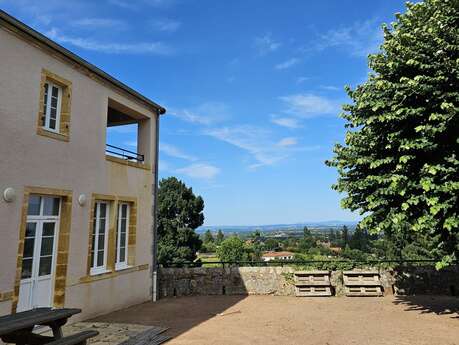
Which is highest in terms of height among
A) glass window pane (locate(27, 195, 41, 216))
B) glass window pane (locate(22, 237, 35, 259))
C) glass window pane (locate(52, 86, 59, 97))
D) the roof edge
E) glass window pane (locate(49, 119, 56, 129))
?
the roof edge

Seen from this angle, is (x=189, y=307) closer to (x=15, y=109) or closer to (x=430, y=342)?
(x=430, y=342)

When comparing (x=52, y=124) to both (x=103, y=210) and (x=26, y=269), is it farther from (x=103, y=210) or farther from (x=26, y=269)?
(x=26, y=269)

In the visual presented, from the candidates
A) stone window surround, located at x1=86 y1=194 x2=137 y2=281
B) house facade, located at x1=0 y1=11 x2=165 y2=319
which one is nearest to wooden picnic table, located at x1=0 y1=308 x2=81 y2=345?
house facade, located at x1=0 y1=11 x2=165 y2=319

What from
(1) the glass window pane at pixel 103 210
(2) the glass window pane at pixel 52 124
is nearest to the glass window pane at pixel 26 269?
(1) the glass window pane at pixel 103 210

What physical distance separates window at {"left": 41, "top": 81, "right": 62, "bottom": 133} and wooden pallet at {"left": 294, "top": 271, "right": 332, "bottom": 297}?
7.92m

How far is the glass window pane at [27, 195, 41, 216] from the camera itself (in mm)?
6492

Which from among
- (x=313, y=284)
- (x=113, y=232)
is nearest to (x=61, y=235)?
(x=113, y=232)

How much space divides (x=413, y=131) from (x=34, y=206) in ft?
24.9

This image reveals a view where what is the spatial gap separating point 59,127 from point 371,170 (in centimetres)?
680

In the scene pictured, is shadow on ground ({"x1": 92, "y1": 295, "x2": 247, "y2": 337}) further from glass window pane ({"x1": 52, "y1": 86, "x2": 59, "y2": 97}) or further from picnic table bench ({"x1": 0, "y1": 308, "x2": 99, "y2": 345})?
glass window pane ({"x1": 52, "y1": 86, "x2": 59, "y2": 97})

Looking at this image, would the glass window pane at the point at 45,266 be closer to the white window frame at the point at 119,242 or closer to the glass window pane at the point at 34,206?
the glass window pane at the point at 34,206

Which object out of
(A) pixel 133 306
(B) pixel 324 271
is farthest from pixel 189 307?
(B) pixel 324 271

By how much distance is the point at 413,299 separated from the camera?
9.16m

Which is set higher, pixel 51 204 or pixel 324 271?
pixel 51 204
